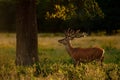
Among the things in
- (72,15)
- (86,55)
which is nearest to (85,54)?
(86,55)

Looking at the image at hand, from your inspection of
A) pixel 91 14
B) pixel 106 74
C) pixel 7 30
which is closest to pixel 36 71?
pixel 106 74

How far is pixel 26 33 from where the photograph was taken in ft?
53.9

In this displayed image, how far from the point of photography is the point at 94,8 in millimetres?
17109

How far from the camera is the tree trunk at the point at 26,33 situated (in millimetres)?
16308

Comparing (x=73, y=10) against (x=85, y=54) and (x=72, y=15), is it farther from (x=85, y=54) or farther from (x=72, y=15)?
(x=85, y=54)

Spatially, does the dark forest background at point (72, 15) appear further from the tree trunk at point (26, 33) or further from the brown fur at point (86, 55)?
the brown fur at point (86, 55)

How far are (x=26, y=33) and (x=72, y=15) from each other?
6.02ft

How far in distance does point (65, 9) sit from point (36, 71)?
4.14m

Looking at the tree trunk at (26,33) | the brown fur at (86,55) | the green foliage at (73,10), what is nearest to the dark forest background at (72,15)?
the green foliage at (73,10)

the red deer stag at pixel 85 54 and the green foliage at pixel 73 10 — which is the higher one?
the green foliage at pixel 73 10

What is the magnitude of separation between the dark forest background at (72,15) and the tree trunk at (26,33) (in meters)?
0.47

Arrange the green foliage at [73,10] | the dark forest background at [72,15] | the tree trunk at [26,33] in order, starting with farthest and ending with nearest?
the dark forest background at [72,15], the green foliage at [73,10], the tree trunk at [26,33]

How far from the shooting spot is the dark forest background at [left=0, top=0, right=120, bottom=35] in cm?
1677

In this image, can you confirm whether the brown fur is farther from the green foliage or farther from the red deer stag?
the green foliage
